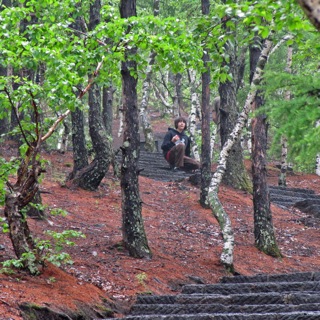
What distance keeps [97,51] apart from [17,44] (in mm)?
1134

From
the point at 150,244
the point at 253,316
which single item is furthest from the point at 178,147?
the point at 253,316

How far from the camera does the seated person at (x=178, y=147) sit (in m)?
20.5

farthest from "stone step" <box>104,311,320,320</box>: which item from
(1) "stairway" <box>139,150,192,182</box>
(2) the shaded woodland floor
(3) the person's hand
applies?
(1) "stairway" <box>139,150,192,182</box>

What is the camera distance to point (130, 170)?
11242 millimetres

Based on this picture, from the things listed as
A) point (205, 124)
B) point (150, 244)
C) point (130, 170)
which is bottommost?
point (150, 244)

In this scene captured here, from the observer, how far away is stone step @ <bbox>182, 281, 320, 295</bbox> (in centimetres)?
834

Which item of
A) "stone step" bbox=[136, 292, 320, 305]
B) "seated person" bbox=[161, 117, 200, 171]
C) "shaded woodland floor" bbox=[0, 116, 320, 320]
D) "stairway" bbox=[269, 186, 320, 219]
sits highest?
"seated person" bbox=[161, 117, 200, 171]

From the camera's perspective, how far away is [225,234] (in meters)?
11.9

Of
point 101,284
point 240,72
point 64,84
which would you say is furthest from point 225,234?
point 240,72

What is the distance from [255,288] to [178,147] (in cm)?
1214

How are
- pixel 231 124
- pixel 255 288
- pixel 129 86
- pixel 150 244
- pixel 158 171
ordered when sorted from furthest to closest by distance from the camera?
pixel 158 171
pixel 231 124
pixel 150 244
pixel 129 86
pixel 255 288

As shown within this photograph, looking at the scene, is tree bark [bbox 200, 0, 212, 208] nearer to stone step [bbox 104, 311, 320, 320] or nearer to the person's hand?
the person's hand

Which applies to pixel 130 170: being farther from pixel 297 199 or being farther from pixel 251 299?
pixel 297 199

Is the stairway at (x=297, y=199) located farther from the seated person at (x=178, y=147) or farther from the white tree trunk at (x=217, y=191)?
the white tree trunk at (x=217, y=191)
